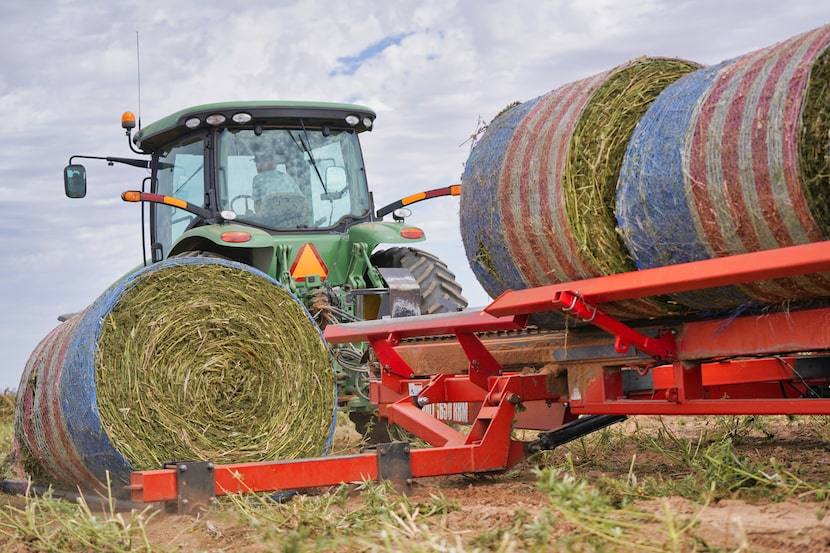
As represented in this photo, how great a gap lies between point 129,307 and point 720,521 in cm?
331

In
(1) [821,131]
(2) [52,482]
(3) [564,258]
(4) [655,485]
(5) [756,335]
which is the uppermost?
(1) [821,131]

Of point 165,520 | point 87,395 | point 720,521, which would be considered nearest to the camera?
point 720,521

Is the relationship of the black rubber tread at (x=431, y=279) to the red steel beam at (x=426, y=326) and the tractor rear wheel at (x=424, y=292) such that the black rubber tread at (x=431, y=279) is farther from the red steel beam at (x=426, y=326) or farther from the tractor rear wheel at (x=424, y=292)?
the red steel beam at (x=426, y=326)

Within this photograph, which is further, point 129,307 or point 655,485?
point 129,307

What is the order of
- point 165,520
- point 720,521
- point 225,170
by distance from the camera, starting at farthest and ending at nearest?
point 225,170
point 165,520
point 720,521

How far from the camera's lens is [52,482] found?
6.40 m

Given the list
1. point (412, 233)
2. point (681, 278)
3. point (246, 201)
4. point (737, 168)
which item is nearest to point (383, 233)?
point (412, 233)

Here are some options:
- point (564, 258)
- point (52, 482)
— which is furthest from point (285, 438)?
point (564, 258)

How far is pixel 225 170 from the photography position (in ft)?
Answer: 27.8

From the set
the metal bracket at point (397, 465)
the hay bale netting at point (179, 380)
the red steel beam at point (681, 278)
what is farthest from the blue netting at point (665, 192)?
the hay bale netting at point (179, 380)

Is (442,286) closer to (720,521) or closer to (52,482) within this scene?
(52,482)

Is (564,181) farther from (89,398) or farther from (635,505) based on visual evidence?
(89,398)

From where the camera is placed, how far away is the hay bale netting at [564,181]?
457cm

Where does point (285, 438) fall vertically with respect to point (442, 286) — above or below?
below
